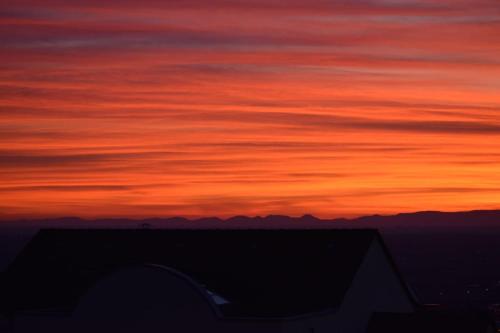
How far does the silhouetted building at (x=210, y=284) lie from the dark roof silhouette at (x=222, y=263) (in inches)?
1.3

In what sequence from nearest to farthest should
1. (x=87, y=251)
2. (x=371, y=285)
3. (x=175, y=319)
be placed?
(x=175, y=319) < (x=371, y=285) < (x=87, y=251)

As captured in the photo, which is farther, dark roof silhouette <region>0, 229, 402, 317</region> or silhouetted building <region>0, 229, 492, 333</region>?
dark roof silhouette <region>0, 229, 402, 317</region>

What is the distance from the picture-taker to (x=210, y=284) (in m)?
32.9

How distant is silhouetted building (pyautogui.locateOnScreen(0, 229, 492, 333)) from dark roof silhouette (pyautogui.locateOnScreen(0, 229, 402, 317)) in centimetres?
3

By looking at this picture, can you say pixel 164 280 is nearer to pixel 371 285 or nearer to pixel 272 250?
pixel 272 250

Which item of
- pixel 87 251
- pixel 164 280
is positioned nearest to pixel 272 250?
pixel 164 280

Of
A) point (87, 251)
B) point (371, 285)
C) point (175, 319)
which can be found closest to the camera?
point (175, 319)

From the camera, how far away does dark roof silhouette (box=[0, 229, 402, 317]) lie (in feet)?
107

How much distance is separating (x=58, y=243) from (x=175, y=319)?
27.1ft

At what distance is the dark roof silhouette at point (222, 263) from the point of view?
32656 millimetres

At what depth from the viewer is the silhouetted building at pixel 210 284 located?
105ft

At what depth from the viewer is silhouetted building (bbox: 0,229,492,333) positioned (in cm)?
3203

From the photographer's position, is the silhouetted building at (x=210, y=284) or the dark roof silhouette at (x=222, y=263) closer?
the silhouetted building at (x=210, y=284)

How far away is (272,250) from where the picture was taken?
3516cm
